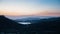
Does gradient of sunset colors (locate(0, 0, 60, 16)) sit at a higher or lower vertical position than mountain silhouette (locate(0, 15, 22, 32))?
higher

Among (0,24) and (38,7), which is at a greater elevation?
(38,7)

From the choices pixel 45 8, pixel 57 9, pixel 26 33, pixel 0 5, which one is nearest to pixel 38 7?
pixel 45 8

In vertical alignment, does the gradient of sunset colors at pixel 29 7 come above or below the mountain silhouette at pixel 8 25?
above

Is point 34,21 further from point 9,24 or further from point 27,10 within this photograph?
point 9,24

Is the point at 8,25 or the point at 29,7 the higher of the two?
the point at 29,7
